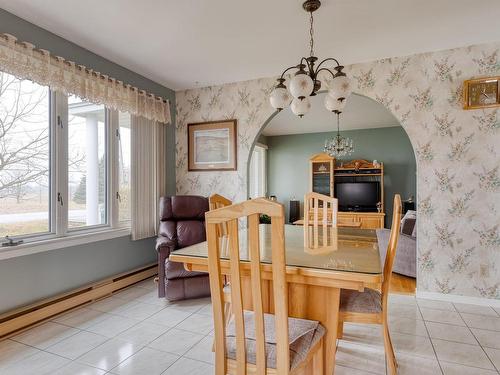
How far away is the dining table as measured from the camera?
1353 millimetres

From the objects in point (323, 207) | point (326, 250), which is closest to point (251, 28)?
point (323, 207)

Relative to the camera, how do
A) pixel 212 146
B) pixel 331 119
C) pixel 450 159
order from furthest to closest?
pixel 331 119 → pixel 212 146 → pixel 450 159

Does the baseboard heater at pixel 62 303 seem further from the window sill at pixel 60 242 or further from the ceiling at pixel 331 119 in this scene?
the ceiling at pixel 331 119

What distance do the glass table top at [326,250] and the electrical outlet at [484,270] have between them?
1499 millimetres

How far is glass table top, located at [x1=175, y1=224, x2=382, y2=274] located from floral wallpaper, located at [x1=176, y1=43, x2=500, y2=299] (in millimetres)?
1260

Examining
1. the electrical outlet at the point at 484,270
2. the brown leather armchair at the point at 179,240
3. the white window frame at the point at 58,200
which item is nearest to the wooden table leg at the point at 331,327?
the brown leather armchair at the point at 179,240

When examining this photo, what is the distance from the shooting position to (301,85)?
74.4 inches

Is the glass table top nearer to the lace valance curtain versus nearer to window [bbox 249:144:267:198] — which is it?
the lace valance curtain

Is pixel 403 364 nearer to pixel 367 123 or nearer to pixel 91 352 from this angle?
pixel 91 352

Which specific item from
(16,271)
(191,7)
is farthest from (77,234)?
(191,7)

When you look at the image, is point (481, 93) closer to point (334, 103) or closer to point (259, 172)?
point (334, 103)

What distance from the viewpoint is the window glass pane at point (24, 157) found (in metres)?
2.40

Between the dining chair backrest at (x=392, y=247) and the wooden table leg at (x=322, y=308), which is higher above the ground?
the dining chair backrest at (x=392, y=247)

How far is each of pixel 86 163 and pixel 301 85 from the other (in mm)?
2375
